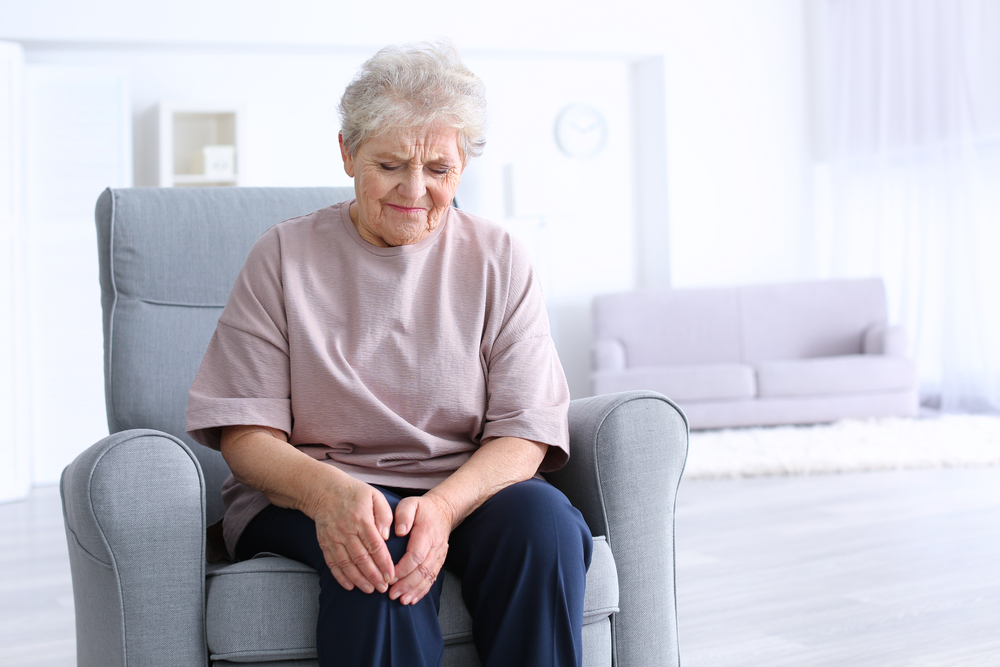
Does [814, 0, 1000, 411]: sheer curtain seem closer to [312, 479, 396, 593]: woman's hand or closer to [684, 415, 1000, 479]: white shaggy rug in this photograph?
[684, 415, 1000, 479]: white shaggy rug

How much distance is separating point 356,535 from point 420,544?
0.27 ft

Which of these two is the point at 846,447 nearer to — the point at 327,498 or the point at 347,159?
the point at 347,159

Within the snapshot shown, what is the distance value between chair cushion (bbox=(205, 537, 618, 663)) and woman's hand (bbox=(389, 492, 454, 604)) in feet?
0.27

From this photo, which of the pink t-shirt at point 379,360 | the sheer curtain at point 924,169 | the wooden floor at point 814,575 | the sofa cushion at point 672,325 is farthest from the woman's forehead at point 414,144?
the sheer curtain at point 924,169

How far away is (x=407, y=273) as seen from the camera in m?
1.41

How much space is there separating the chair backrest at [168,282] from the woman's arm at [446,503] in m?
0.65

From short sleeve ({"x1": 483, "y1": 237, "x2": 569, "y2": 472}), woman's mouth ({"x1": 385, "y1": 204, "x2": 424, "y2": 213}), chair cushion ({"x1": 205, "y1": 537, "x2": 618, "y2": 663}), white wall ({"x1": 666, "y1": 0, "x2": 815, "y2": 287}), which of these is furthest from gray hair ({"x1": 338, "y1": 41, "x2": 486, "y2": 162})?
white wall ({"x1": 666, "y1": 0, "x2": 815, "y2": 287})

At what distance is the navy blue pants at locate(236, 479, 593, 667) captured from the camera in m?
1.10

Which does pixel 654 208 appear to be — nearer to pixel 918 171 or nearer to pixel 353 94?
pixel 918 171

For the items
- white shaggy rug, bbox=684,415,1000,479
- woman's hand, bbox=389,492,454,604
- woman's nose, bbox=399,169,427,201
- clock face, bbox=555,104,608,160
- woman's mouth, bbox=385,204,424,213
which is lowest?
white shaggy rug, bbox=684,415,1000,479

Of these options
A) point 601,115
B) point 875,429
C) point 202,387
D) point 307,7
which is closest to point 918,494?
point 875,429

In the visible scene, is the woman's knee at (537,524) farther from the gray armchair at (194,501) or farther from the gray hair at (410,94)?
the gray hair at (410,94)

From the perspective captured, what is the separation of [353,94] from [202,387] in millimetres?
494

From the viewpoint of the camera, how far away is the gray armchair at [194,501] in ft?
3.91
